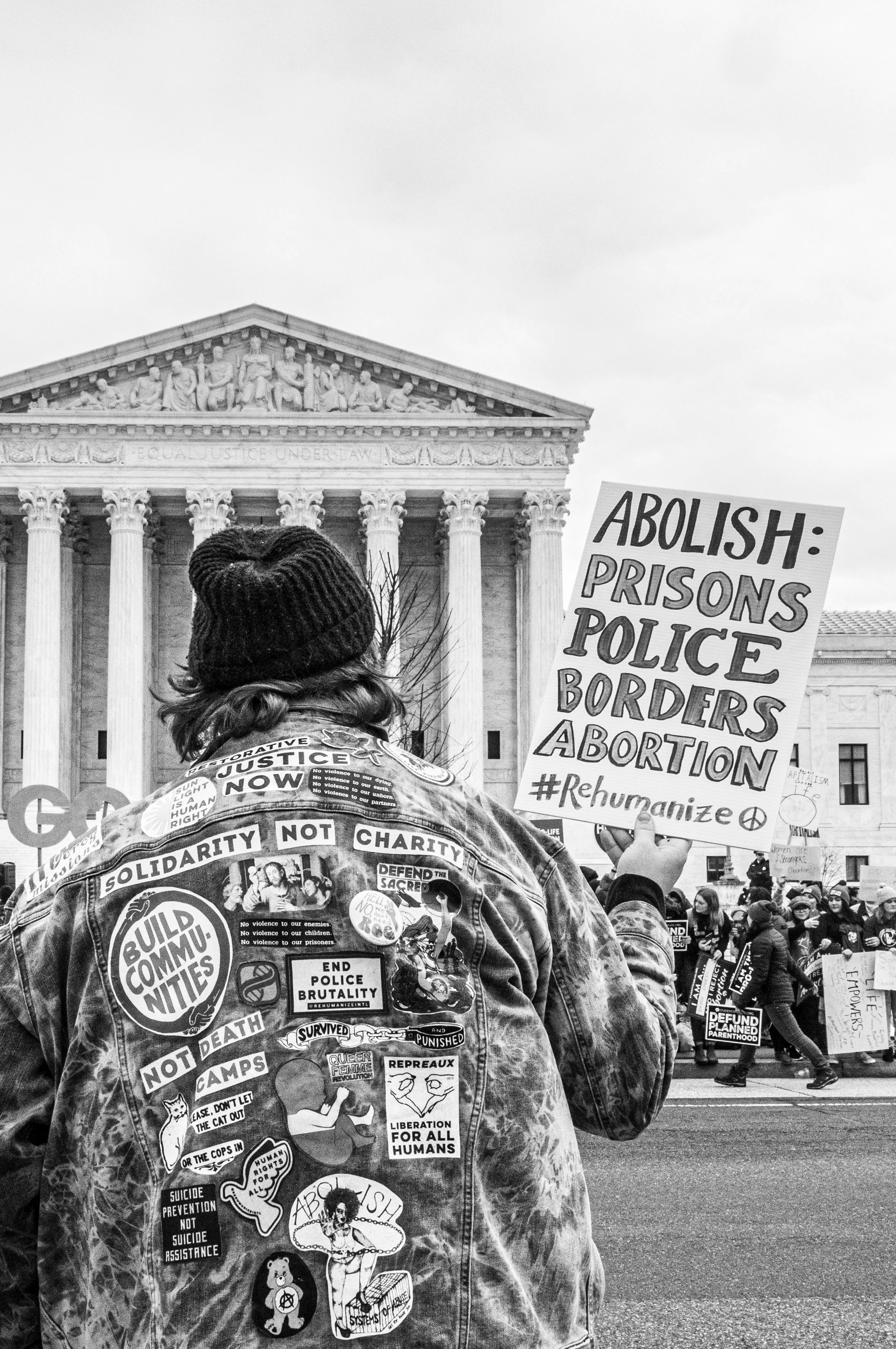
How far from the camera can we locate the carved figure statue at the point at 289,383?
48719 millimetres

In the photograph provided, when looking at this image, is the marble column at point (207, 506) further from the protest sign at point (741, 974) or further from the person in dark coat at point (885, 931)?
the protest sign at point (741, 974)

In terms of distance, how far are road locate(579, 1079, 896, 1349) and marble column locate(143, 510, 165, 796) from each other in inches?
1497

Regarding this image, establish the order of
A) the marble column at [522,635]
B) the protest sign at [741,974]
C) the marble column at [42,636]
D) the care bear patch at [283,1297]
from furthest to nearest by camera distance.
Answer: the marble column at [522,635] < the marble column at [42,636] < the protest sign at [741,974] < the care bear patch at [283,1297]

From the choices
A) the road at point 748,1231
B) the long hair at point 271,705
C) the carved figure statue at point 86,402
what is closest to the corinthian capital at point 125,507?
the carved figure statue at point 86,402

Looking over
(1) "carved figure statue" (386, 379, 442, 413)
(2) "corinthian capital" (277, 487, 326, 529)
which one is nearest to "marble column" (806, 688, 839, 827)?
(1) "carved figure statue" (386, 379, 442, 413)

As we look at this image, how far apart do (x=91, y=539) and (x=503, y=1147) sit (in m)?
52.0

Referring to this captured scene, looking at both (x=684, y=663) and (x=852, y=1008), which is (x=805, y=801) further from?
(x=684, y=663)

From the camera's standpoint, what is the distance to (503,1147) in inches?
79.1

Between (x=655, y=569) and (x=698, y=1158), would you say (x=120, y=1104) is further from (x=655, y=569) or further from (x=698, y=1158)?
(x=698, y=1158)

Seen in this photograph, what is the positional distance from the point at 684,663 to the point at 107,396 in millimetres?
46618

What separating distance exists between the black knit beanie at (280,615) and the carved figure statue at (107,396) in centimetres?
4743

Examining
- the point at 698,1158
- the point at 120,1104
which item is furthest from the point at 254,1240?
the point at 698,1158

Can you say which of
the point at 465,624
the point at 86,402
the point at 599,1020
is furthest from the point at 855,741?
the point at 599,1020

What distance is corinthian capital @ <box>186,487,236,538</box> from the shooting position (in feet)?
156
